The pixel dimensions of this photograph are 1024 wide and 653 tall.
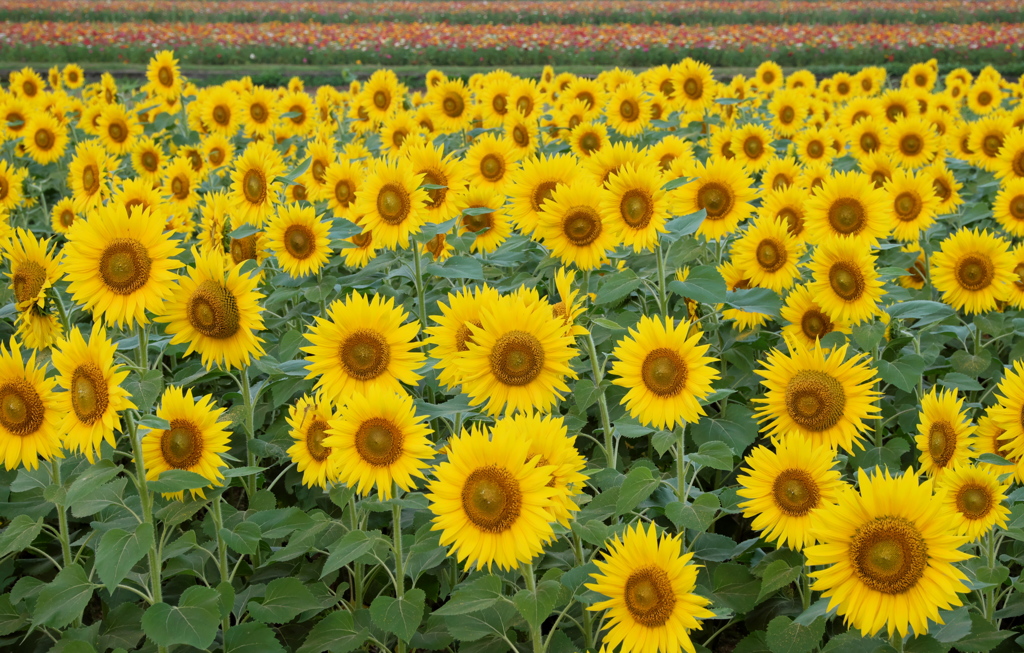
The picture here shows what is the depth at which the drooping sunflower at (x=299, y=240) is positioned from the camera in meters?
3.34

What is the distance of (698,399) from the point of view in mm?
2338

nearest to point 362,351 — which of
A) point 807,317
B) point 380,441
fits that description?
point 380,441

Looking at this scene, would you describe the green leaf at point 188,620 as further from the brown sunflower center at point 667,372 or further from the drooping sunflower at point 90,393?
the brown sunflower center at point 667,372

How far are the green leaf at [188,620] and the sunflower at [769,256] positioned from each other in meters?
2.21

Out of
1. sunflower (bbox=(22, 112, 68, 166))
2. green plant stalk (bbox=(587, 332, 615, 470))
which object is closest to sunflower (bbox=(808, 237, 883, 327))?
green plant stalk (bbox=(587, 332, 615, 470))

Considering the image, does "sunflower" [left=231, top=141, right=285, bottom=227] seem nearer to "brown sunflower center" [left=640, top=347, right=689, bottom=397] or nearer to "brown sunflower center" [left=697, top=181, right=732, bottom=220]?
"brown sunflower center" [left=697, top=181, right=732, bottom=220]

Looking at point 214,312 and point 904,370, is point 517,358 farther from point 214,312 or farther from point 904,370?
point 904,370

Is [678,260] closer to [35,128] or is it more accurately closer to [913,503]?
[913,503]

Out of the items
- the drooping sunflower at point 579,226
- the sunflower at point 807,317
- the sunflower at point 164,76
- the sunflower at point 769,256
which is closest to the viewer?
the drooping sunflower at point 579,226

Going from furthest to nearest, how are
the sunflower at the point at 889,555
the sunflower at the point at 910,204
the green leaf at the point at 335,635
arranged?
the sunflower at the point at 910,204
the green leaf at the point at 335,635
the sunflower at the point at 889,555

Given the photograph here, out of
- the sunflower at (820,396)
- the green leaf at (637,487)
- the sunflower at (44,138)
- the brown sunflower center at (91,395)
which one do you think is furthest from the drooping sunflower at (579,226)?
the sunflower at (44,138)

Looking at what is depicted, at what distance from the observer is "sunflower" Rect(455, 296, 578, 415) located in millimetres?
2207

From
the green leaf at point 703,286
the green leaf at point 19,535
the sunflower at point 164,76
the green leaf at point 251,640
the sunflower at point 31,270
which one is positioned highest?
the sunflower at point 164,76

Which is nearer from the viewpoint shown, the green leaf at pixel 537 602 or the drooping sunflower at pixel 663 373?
the green leaf at pixel 537 602
